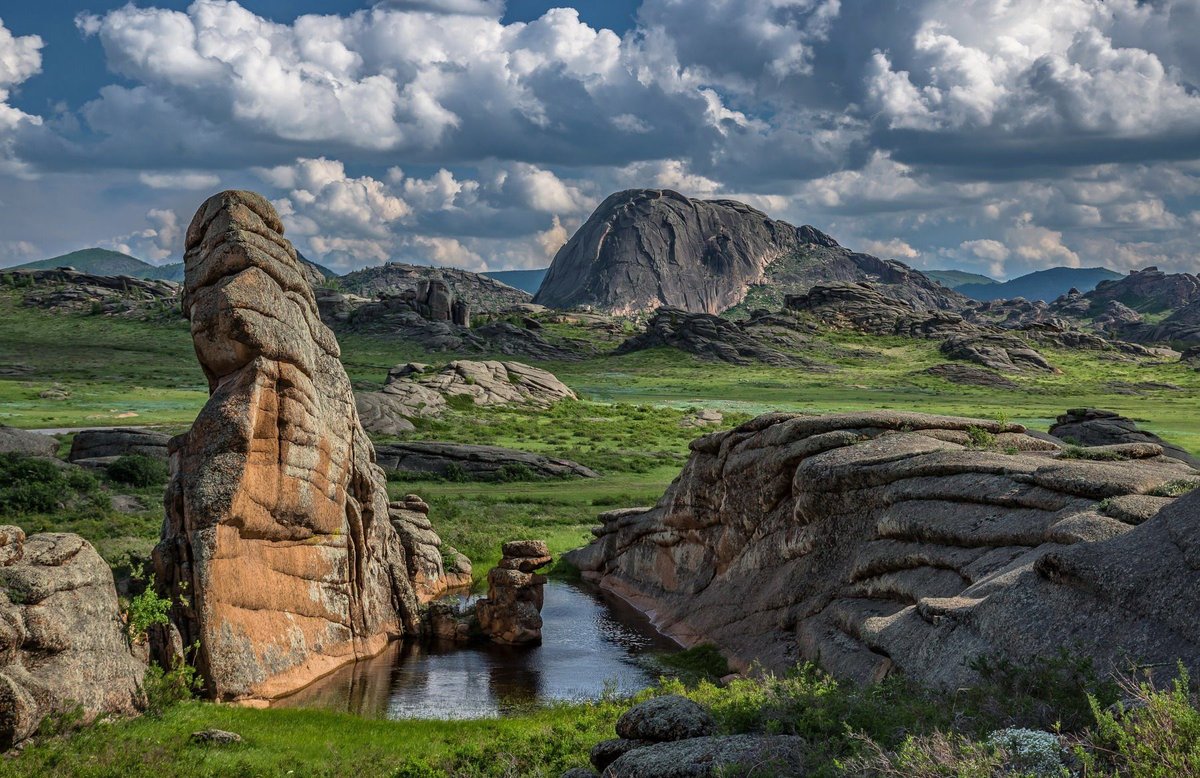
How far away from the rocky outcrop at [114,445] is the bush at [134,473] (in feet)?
17.1

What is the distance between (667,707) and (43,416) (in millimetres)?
114097

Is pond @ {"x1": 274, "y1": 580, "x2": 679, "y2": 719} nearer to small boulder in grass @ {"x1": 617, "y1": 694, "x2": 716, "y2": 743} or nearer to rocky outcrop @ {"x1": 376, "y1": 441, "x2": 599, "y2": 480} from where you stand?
small boulder in grass @ {"x1": 617, "y1": 694, "x2": 716, "y2": 743}

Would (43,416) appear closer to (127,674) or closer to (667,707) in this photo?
(127,674)

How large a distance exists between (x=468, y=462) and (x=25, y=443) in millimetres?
34054

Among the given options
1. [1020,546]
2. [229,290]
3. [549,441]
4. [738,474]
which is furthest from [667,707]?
[549,441]

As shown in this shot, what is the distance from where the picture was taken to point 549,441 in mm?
109938

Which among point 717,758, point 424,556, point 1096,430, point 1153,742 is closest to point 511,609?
point 424,556

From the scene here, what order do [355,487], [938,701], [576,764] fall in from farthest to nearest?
[355,487] → [576,764] → [938,701]

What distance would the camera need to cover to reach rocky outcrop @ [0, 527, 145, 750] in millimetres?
21984

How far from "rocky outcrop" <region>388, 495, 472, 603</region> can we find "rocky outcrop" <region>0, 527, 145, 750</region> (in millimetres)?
20410

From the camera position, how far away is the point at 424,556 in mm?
48812

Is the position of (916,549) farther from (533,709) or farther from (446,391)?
(446,391)

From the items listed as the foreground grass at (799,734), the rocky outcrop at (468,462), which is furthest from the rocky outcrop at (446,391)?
the foreground grass at (799,734)

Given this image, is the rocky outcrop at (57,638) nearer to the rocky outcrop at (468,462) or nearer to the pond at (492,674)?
the pond at (492,674)
